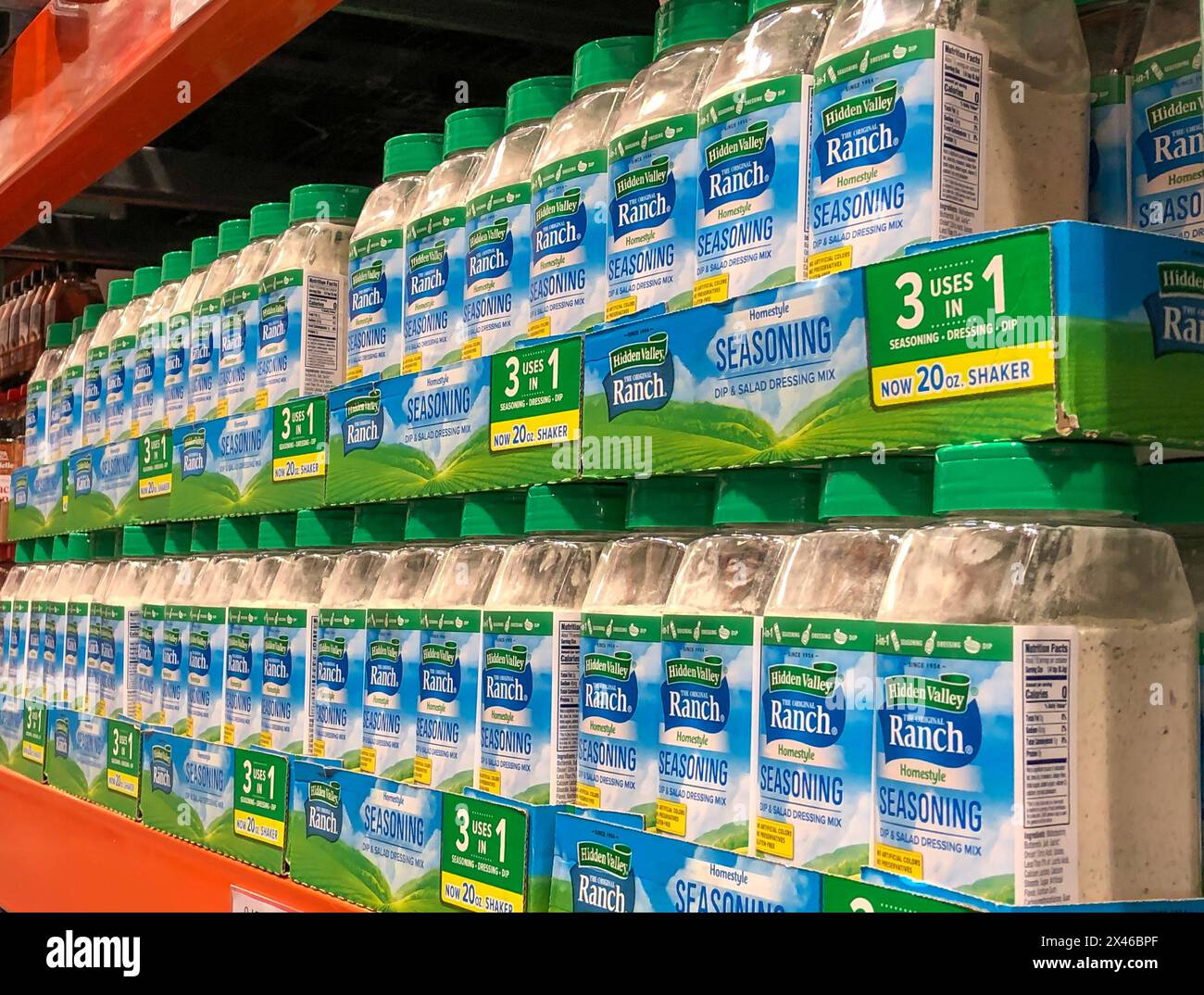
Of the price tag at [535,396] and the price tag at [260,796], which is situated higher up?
the price tag at [535,396]

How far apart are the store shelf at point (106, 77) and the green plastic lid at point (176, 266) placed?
171mm

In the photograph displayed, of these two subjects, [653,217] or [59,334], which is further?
[59,334]

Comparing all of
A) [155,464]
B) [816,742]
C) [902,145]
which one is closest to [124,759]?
[155,464]

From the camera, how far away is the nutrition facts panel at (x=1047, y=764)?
2.48ft

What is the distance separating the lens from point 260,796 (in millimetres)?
1652

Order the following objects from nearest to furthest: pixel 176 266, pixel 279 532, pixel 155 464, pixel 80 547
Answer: pixel 279 532, pixel 155 464, pixel 176 266, pixel 80 547

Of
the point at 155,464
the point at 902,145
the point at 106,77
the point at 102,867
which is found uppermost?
the point at 106,77

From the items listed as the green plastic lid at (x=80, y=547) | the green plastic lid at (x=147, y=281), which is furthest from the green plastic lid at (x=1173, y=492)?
the green plastic lid at (x=80, y=547)

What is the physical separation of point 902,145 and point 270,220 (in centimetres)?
118

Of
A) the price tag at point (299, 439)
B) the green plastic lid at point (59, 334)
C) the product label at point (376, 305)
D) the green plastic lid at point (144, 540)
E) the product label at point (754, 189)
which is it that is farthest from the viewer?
the green plastic lid at point (59, 334)

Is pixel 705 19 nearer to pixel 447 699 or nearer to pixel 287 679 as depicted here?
pixel 447 699

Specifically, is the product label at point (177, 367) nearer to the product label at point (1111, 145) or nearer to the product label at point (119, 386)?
the product label at point (119, 386)

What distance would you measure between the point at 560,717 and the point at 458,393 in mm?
341
